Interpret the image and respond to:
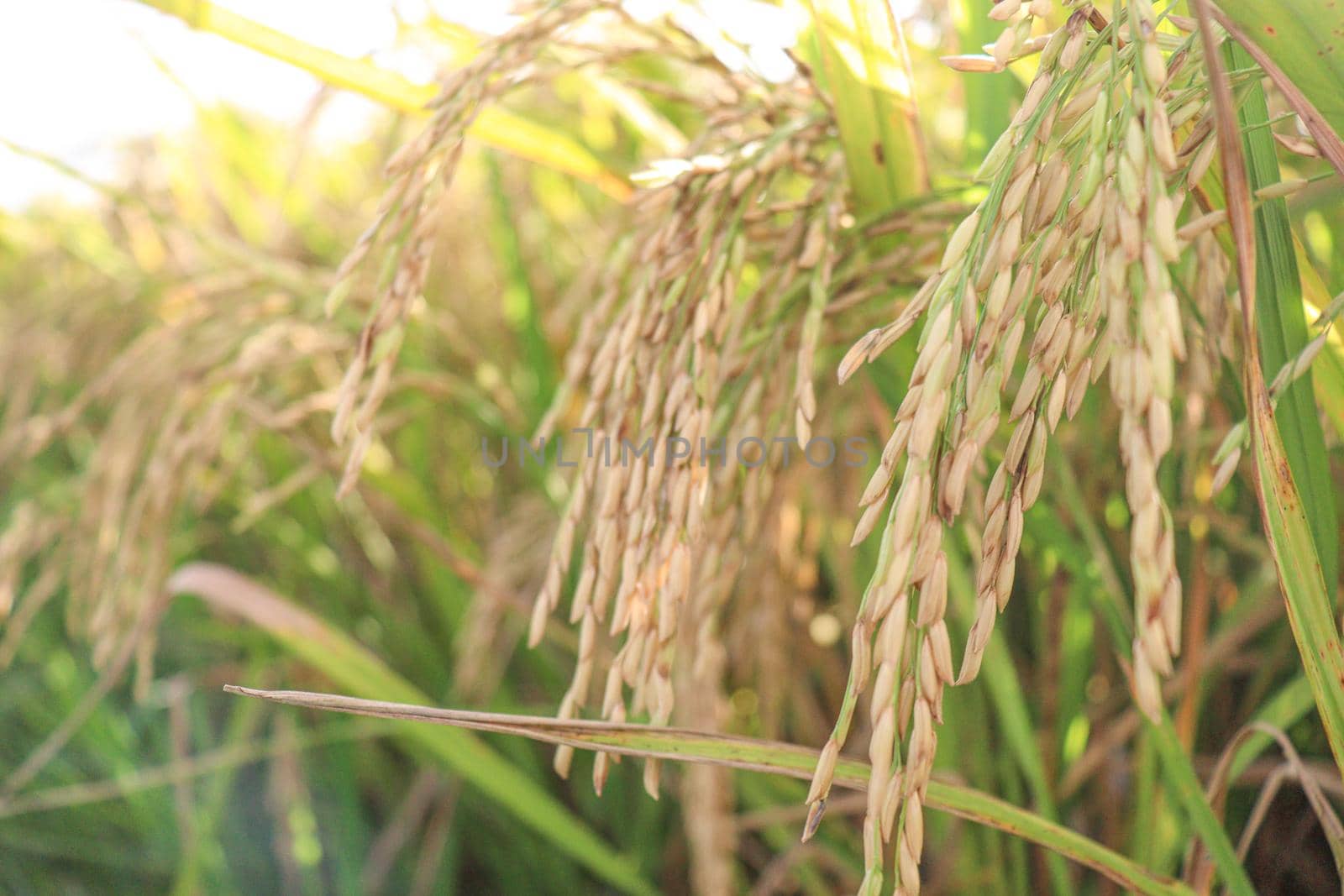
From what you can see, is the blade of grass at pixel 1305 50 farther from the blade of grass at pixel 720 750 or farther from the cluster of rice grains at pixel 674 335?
the blade of grass at pixel 720 750

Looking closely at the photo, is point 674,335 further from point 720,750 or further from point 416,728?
point 416,728

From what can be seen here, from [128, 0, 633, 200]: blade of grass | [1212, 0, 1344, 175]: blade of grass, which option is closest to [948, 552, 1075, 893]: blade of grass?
[1212, 0, 1344, 175]: blade of grass

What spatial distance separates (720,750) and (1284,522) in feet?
1.02

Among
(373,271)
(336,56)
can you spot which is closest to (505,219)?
(373,271)

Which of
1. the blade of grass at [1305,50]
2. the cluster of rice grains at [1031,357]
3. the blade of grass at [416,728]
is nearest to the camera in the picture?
the cluster of rice grains at [1031,357]

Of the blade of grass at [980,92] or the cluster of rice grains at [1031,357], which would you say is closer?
the cluster of rice grains at [1031,357]

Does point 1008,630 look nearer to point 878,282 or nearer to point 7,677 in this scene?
point 878,282

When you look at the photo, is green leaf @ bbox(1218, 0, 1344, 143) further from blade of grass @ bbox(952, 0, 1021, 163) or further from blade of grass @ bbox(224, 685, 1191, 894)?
blade of grass @ bbox(224, 685, 1191, 894)

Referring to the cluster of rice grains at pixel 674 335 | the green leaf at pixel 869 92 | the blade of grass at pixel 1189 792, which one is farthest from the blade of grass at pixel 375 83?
the blade of grass at pixel 1189 792

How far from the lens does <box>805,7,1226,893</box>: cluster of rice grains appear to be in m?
0.32

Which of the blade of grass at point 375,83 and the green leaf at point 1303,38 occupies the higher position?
the blade of grass at point 375,83

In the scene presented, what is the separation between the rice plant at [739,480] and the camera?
0.40 metres

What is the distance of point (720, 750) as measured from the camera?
51cm

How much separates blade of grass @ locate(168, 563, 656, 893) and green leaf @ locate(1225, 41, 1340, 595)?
0.68 meters
